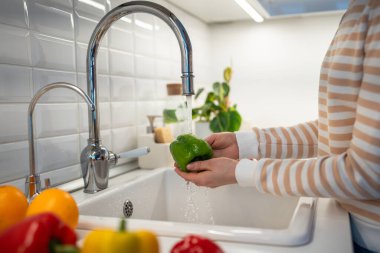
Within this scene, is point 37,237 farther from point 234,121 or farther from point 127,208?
point 234,121

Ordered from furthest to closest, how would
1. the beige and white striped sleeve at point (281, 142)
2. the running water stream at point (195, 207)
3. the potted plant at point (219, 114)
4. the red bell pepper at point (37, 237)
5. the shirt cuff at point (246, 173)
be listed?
the potted plant at point (219, 114), the running water stream at point (195, 207), the beige and white striped sleeve at point (281, 142), the shirt cuff at point (246, 173), the red bell pepper at point (37, 237)

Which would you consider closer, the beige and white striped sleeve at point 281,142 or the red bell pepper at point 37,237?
the red bell pepper at point 37,237

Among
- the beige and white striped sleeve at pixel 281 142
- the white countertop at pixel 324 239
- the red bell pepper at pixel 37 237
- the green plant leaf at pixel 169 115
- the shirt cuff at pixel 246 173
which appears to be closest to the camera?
the red bell pepper at pixel 37 237

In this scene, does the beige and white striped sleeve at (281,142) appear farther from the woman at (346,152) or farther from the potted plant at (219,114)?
the potted plant at (219,114)

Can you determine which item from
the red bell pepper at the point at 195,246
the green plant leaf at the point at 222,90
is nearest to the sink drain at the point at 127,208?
the red bell pepper at the point at 195,246

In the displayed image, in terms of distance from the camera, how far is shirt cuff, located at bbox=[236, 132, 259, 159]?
3.03 feet

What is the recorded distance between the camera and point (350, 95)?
66cm

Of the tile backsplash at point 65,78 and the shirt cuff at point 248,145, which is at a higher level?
the tile backsplash at point 65,78

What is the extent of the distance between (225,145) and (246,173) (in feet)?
0.90

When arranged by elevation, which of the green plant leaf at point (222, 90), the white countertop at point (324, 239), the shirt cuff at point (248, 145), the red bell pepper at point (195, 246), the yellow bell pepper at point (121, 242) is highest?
the green plant leaf at point (222, 90)

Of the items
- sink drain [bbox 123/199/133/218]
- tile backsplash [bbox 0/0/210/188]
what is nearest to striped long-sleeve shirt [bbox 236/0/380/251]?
sink drain [bbox 123/199/133/218]

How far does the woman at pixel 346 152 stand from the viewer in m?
0.59

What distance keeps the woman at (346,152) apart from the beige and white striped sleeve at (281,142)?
131 millimetres

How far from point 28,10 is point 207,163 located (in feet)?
1.66
